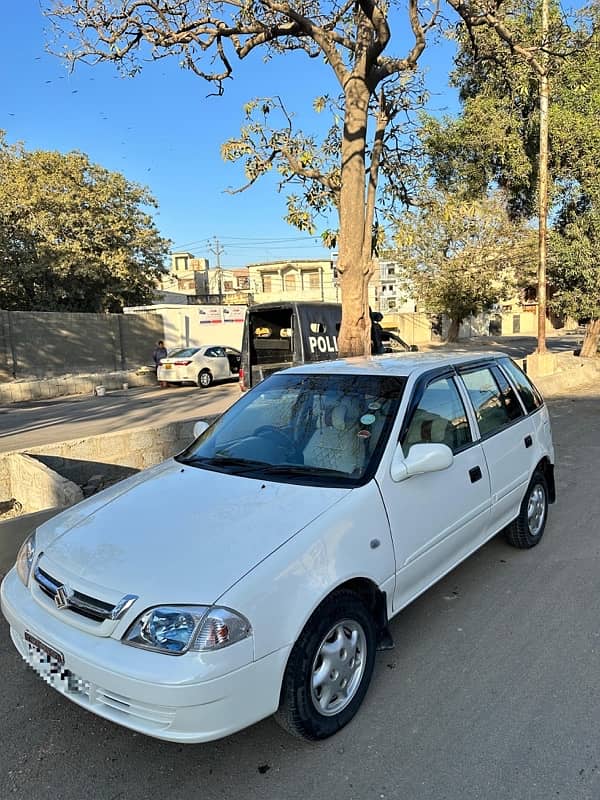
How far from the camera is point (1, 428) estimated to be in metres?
11.8

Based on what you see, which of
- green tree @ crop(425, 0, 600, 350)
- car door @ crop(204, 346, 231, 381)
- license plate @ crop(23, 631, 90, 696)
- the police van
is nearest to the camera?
license plate @ crop(23, 631, 90, 696)

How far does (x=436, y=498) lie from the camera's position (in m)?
3.17

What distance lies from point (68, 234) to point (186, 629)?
27444mm

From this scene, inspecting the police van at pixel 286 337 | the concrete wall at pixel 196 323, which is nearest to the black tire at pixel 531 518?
the police van at pixel 286 337

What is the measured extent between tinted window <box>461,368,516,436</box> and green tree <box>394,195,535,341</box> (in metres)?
18.6

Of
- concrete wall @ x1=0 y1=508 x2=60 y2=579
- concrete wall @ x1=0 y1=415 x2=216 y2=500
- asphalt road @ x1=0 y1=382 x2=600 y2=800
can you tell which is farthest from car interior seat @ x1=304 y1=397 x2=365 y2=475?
concrete wall @ x1=0 y1=415 x2=216 y2=500

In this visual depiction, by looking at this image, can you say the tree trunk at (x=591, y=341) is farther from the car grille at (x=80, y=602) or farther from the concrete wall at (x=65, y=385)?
the car grille at (x=80, y=602)

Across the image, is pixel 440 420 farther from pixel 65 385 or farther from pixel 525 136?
pixel 525 136

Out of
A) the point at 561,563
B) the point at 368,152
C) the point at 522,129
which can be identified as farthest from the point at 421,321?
the point at 561,563

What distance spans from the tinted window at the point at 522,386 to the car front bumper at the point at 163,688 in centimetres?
317

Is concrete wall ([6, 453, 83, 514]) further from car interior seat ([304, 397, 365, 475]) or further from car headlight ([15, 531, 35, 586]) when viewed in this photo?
car interior seat ([304, 397, 365, 475])

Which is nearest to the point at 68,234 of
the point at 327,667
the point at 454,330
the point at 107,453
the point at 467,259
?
the point at 467,259

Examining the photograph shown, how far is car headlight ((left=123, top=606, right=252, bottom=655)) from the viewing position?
2076mm

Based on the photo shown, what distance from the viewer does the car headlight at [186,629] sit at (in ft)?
6.81
